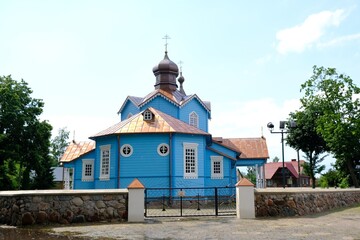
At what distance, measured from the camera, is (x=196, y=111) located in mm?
27250

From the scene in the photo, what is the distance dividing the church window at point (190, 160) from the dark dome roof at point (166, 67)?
31.6 ft

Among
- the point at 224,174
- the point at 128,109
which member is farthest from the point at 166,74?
the point at 224,174

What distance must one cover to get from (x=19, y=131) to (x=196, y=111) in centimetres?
1459

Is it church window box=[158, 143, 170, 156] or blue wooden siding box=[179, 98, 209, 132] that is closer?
church window box=[158, 143, 170, 156]

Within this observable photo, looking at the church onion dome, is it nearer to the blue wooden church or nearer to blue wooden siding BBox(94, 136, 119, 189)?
the blue wooden church

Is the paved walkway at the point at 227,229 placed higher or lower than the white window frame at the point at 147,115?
lower

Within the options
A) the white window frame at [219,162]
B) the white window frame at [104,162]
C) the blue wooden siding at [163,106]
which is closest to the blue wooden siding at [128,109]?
the blue wooden siding at [163,106]

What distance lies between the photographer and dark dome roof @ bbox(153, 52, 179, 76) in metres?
29.6

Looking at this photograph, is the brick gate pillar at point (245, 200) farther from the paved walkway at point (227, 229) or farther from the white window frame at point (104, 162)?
the white window frame at point (104, 162)

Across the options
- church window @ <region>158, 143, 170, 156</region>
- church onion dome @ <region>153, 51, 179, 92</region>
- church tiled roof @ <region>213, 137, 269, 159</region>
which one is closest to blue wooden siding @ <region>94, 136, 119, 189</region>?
church window @ <region>158, 143, 170, 156</region>

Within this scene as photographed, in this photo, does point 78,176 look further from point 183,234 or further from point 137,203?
point 183,234

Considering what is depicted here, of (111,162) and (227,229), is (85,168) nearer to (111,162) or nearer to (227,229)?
(111,162)

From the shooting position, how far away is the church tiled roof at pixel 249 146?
3097cm

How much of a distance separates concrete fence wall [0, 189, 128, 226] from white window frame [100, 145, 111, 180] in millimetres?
8571
